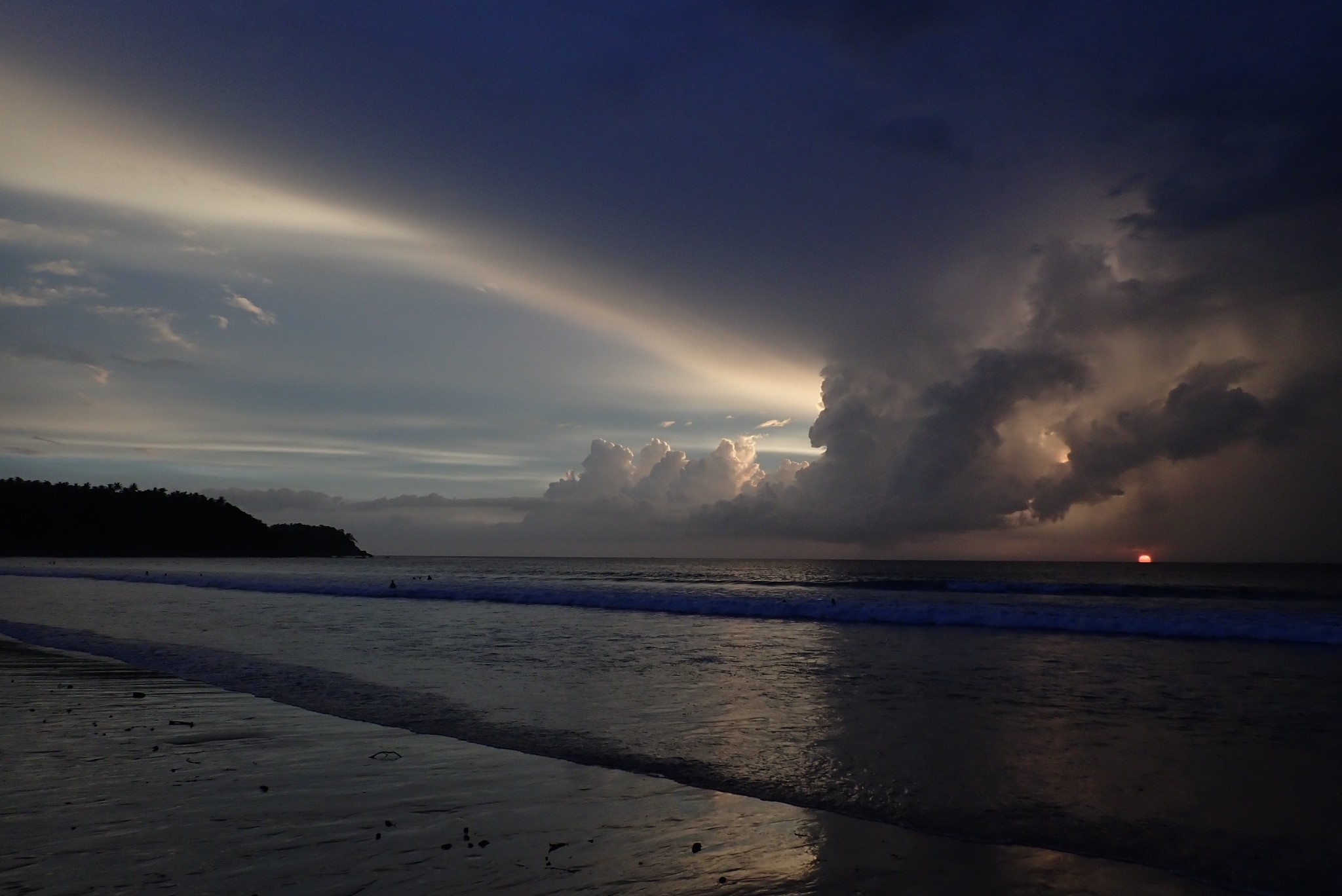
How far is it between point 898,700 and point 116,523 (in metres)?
198

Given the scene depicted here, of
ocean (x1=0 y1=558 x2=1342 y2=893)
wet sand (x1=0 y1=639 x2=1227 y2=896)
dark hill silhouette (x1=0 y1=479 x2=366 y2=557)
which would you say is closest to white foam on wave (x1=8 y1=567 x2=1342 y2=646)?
ocean (x1=0 y1=558 x2=1342 y2=893)

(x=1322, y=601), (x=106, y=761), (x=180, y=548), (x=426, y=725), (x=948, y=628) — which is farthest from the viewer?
(x=180, y=548)

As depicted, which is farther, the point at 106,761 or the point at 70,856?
the point at 106,761

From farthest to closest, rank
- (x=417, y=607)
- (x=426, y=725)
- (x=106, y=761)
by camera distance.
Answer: (x=417, y=607) < (x=426, y=725) < (x=106, y=761)

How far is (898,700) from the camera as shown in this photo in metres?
13.1

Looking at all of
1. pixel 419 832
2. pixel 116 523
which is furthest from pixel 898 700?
pixel 116 523

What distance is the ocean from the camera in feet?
23.9

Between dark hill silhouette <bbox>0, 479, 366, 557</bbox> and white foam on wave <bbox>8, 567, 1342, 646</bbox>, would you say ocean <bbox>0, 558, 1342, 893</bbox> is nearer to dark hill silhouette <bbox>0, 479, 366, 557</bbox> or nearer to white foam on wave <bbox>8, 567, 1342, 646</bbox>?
white foam on wave <bbox>8, 567, 1342, 646</bbox>

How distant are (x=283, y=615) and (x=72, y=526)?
553ft

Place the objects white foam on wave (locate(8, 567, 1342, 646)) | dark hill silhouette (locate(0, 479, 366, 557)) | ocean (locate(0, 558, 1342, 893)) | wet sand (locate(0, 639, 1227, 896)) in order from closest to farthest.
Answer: wet sand (locate(0, 639, 1227, 896))
ocean (locate(0, 558, 1342, 893))
white foam on wave (locate(8, 567, 1342, 646))
dark hill silhouette (locate(0, 479, 366, 557))

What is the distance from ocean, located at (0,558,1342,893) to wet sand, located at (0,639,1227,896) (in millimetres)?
780

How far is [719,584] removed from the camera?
6303 centimetres

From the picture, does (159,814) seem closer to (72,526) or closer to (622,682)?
(622,682)

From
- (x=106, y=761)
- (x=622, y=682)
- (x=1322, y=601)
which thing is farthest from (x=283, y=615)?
(x=1322, y=601)
